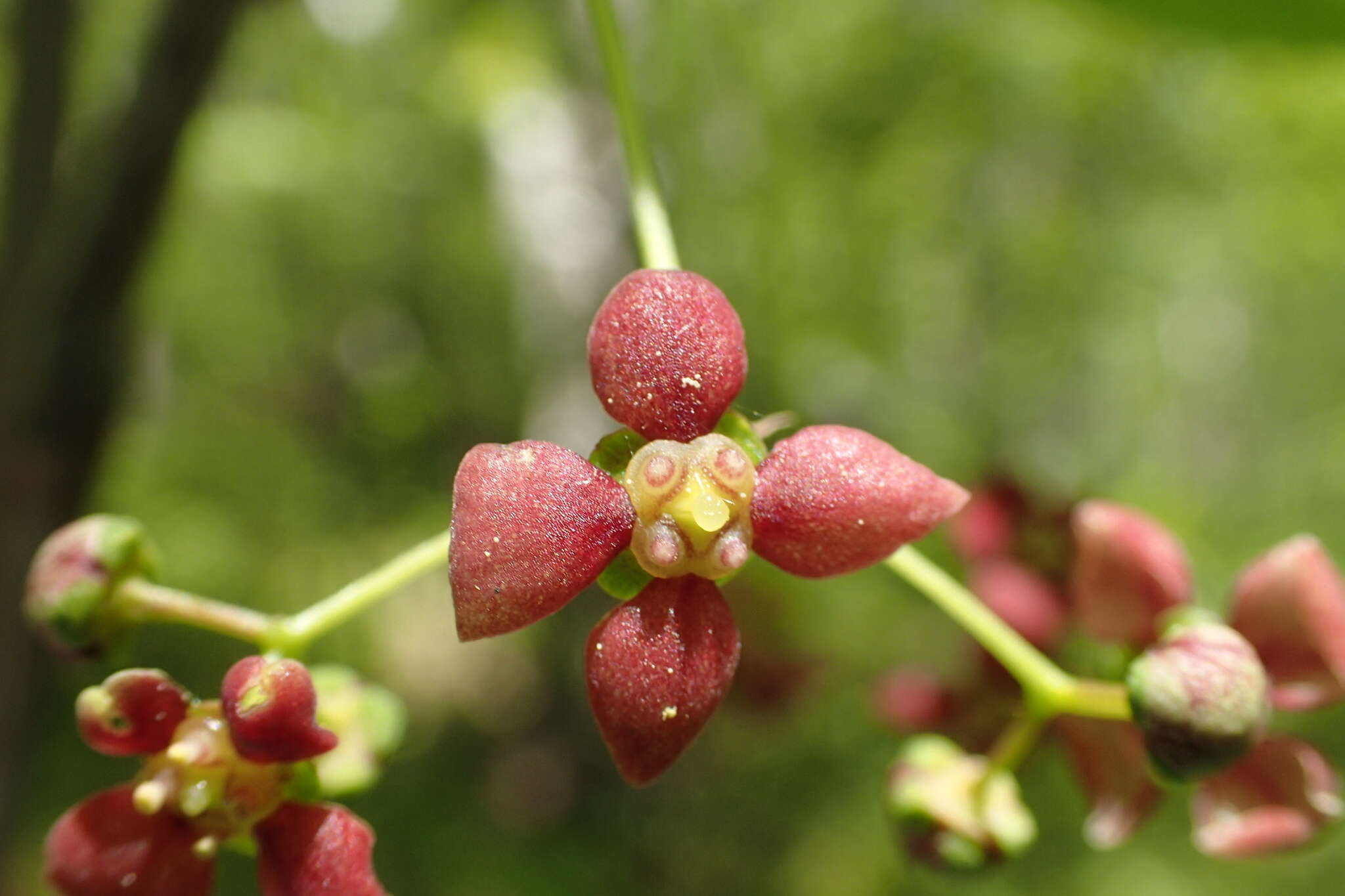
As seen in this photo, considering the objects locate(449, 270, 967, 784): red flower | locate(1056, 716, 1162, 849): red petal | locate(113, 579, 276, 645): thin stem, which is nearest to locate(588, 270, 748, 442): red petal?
locate(449, 270, 967, 784): red flower

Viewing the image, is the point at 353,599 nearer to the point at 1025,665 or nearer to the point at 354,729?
the point at 354,729

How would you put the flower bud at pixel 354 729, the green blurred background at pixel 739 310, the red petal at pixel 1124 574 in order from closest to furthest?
the flower bud at pixel 354 729
the red petal at pixel 1124 574
the green blurred background at pixel 739 310

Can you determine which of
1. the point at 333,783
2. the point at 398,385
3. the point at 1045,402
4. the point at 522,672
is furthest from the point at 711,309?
the point at 522,672

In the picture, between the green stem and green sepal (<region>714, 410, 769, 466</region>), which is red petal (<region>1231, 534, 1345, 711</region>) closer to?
the green stem

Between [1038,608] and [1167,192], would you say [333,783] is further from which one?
[1167,192]

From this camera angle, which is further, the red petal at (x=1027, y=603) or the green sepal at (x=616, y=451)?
the red petal at (x=1027, y=603)

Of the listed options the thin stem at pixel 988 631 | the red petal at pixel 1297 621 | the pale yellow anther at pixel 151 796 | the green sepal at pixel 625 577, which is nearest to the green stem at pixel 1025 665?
the thin stem at pixel 988 631

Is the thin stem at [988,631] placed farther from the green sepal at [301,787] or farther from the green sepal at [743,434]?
the green sepal at [301,787]
